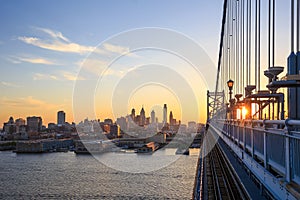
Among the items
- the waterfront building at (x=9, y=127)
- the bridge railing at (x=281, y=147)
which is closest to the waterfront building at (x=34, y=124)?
the waterfront building at (x=9, y=127)

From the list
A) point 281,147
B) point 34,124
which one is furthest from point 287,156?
point 34,124

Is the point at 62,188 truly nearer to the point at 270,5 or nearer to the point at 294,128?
the point at 270,5

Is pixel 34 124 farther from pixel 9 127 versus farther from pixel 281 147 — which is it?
pixel 281 147

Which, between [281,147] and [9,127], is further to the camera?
[9,127]

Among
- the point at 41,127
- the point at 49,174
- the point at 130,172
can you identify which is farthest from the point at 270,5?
the point at 41,127

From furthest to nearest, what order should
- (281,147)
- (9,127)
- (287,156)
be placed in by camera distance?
1. (9,127)
2. (281,147)
3. (287,156)

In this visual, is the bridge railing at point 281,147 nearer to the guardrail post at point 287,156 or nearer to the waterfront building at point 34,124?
the guardrail post at point 287,156

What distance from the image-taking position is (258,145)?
376 cm

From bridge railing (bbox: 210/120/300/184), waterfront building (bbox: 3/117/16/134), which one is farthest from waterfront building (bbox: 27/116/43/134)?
bridge railing (bbox: 210/120/300/184)

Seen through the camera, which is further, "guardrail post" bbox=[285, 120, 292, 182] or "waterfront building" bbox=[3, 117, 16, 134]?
"waterfront building" bbox=[3, 117, 16, 134]

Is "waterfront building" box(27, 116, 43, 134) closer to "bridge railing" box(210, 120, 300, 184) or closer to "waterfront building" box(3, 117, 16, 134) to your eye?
"waterfront building" box(3, 117, 16, 134)

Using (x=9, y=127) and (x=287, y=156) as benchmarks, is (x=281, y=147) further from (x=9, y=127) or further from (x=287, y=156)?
(x=9, y=127)

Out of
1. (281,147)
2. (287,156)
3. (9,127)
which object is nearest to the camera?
(287,156)

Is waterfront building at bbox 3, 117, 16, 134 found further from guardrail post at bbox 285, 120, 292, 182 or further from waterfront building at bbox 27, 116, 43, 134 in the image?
guardrail post at bbox 285, 120, 292, 182
